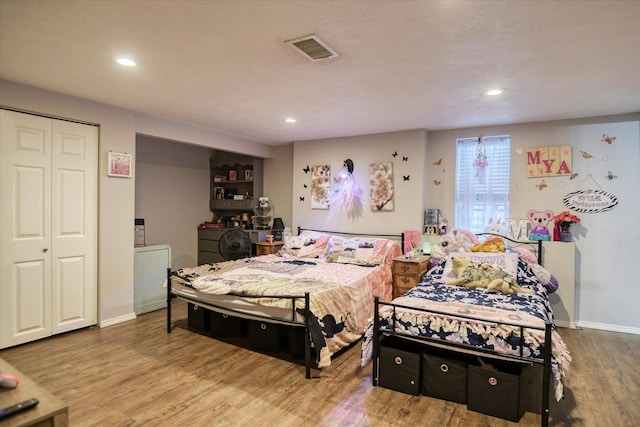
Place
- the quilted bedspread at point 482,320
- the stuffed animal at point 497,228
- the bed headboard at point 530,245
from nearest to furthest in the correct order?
the quilted bedspread at point 482,320 → the bed headboard at point 530,245 → the stuffed animal at point 497,228

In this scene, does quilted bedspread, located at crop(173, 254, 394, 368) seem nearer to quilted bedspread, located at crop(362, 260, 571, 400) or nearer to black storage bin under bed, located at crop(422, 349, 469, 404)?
quilted bedspread, located at crop(362, 260, 571, 400)

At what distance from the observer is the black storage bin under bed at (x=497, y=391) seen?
225 cm

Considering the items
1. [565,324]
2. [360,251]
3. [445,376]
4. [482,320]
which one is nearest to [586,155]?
[565,324]

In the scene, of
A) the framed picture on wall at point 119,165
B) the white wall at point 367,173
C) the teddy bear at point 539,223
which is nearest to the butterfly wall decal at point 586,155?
the teddy bear at point 539,223

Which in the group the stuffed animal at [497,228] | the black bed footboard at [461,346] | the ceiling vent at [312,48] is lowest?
the black bed footboard at [461,346]

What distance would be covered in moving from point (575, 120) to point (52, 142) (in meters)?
5.88

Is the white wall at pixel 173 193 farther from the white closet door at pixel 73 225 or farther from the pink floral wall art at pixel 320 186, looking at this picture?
the pink floral wall art at pixel 320 186

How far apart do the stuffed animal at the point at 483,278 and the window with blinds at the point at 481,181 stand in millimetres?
1246

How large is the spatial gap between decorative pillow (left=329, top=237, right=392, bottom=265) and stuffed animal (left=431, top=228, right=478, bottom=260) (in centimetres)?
64

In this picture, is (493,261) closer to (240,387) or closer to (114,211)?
(240,387)

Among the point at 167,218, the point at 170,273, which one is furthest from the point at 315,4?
the point at 167,218

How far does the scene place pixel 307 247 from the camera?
5.03m

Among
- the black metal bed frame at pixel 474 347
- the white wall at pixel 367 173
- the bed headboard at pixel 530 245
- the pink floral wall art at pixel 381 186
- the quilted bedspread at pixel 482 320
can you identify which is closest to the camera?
the black metal bed frame at pixel 474 347

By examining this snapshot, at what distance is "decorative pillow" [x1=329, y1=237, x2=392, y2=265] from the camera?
4516 mm
